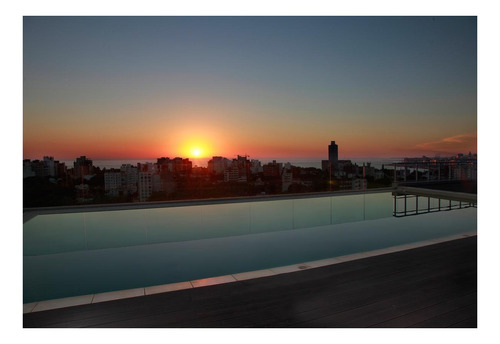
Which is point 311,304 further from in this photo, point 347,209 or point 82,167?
point 82,167

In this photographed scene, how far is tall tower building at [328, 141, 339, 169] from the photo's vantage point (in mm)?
10428

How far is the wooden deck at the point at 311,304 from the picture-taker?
2.38 meters

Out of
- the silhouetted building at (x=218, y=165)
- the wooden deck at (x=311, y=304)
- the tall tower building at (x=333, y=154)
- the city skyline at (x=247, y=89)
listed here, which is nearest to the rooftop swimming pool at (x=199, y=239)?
the wooden deck at (x=311, y=304)

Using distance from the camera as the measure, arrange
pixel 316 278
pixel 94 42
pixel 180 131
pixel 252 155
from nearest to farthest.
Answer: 1. pixel 316 278
2. pixel 94 42
3. pixel 180 131
4. pixel 252 155

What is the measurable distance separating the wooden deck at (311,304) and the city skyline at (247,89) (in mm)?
4690

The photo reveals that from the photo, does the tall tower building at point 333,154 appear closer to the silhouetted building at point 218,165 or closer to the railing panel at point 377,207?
the railing panel at point 377,207

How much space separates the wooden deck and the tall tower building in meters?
7.13

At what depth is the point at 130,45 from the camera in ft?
24.3

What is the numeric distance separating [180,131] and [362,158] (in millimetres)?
5776

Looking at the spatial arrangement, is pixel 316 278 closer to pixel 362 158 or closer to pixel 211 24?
pixel 211 24

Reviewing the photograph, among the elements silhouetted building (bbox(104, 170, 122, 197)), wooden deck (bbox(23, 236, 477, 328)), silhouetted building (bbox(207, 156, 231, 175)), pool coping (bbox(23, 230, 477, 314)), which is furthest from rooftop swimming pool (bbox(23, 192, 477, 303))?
silhouetted building (bbox(207, 156, 231, 175))

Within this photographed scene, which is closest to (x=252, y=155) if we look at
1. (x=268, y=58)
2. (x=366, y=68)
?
(x=268, y=58)

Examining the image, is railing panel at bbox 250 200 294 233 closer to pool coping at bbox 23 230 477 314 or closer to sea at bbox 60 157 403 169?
pool coping at bbox 23 230 477 314
